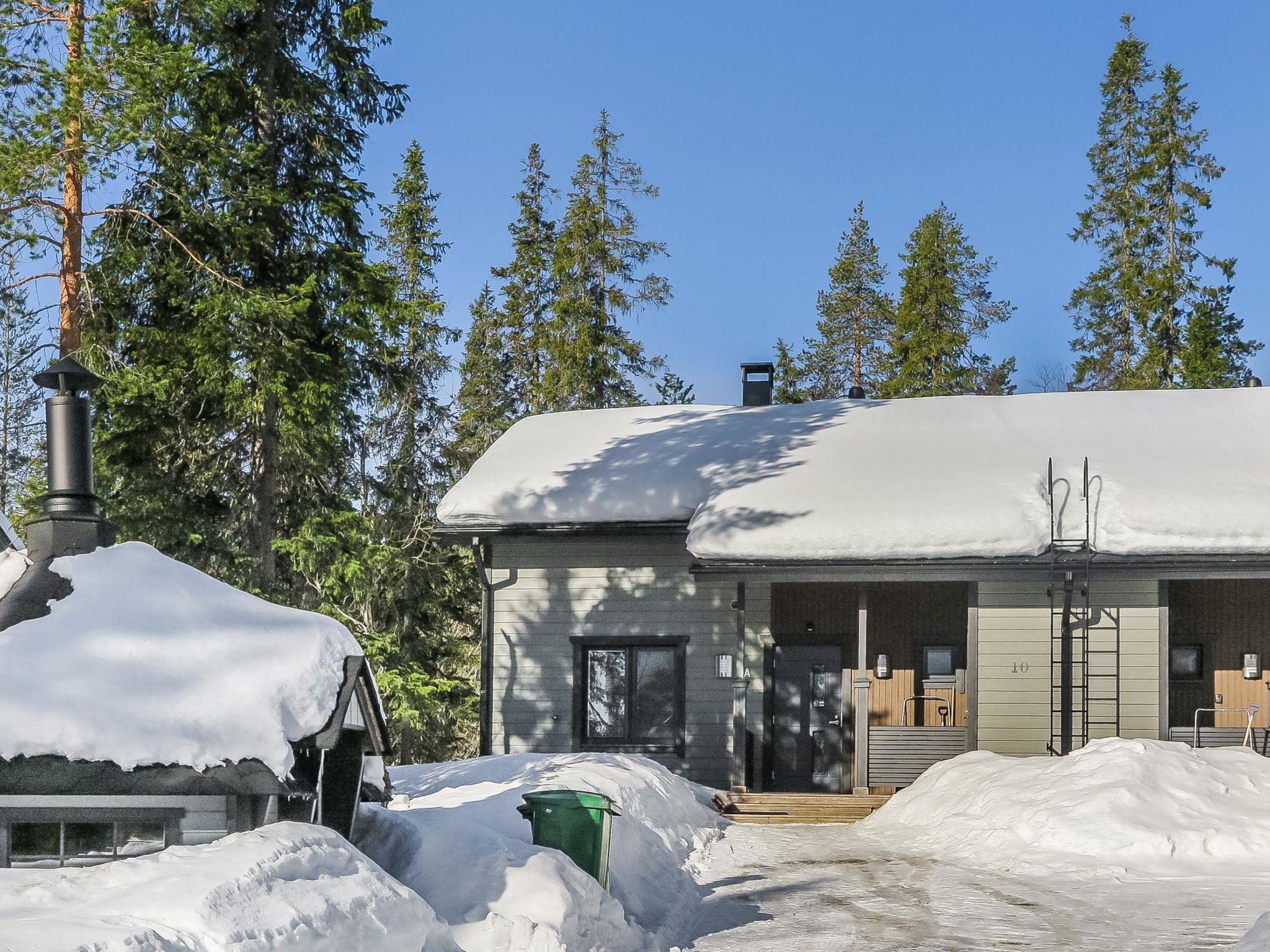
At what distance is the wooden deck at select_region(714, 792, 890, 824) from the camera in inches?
608

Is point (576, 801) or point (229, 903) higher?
point (229, 903)

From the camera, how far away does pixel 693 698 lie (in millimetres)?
17688

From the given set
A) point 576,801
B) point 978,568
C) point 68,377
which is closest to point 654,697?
point 978,568

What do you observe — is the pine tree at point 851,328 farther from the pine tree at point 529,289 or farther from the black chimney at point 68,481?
the black chimney at point 68,481

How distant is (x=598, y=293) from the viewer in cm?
3409

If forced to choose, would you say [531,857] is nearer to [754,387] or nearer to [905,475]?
[905,475]

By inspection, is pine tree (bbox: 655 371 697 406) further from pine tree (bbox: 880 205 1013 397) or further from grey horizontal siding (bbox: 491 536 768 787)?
grey horizontal siding (bbox: 491 536 768 787)

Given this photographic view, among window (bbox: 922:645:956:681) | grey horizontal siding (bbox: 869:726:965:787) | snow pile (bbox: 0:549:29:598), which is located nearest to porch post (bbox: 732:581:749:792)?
grey horizontal siding (bbox: 869:726:965:787)

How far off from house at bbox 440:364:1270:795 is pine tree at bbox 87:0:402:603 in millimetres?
3148

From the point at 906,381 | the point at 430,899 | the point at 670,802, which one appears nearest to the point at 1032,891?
the point at 670,802

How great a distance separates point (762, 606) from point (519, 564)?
3462 mm

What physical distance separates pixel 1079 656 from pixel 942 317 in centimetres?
2327

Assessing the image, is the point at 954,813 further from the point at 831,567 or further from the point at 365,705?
the point at 365,705

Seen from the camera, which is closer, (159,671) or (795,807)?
(159,671)
